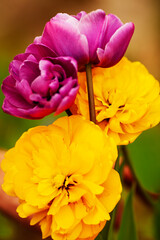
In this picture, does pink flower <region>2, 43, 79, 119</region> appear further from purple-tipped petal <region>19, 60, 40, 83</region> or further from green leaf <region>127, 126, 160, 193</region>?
green leaf <region>127, 126, 160, 193</region>

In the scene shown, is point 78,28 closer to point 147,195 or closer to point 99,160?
point 99,160

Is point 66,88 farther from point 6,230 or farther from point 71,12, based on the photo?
point 71,12

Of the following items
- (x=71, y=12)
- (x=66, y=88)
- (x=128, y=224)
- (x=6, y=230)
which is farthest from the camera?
(x=71, y=12)

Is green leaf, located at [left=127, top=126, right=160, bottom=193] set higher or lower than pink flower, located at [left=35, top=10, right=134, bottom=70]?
lower

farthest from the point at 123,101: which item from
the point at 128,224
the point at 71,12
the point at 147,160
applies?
the point at 71,12

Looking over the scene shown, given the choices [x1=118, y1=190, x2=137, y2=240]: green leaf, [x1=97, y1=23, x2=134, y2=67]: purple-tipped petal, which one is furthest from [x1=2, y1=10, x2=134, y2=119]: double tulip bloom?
[x1=118, y1=190, x2=137, y2=240]: green leaf

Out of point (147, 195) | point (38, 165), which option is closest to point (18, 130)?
point (147, 195)
